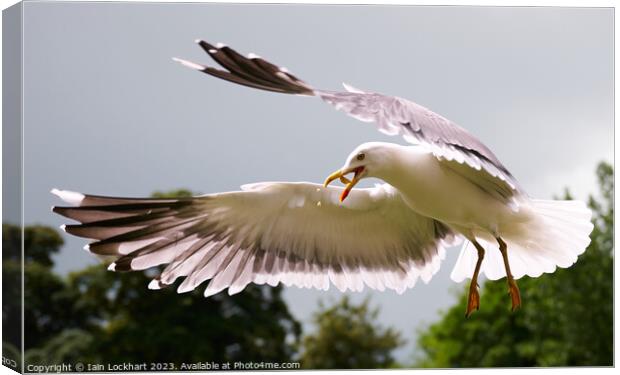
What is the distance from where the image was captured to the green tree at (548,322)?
8.67m

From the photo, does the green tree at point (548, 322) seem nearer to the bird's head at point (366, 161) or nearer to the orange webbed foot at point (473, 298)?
the orange webbed foot at point (473, 298)

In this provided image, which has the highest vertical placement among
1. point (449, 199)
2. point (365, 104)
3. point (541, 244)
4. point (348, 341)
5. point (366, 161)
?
point (365, 104)

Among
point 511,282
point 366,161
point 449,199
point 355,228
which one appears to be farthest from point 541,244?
point 366,161

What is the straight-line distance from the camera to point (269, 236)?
371 centimetres

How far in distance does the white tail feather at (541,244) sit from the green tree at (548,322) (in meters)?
3.08

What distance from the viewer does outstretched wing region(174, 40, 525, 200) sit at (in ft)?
8.62

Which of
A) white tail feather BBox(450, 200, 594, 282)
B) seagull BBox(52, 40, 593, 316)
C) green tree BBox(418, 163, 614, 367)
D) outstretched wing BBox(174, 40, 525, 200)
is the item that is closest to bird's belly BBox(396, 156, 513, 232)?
seagull BBox(52, 40, 593, 316)

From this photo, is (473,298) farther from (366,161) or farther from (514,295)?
(366,161)

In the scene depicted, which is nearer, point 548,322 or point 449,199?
point 449,199

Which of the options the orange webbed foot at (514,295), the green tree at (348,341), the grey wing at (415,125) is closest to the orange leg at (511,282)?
the orange webbed foot at (514,295)

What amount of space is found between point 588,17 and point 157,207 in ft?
9.08

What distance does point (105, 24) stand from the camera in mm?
5590

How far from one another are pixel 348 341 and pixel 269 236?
7.98 meters

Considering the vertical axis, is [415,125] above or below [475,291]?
above
